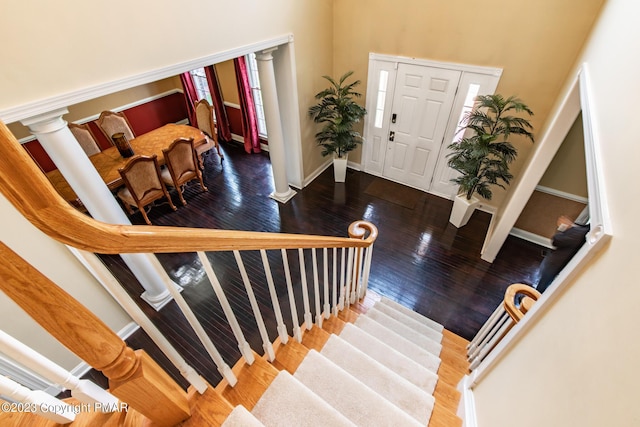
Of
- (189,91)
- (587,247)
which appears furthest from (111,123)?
(587,247)

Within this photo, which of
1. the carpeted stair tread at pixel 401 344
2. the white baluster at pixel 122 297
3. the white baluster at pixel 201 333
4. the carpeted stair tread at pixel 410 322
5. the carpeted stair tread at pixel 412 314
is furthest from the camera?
the carpeted stair tread at pixel 412 314

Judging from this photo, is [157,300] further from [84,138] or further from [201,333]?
[84,138]

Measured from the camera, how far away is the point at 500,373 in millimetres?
1425

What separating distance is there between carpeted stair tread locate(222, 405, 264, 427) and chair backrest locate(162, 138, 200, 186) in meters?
4.00

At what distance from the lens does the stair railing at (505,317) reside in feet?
5.16

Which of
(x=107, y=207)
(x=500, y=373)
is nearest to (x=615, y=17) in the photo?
(x=500, y=373)

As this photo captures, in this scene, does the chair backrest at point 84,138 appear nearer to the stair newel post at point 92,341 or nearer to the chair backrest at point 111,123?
the chair backrest at point 111,123

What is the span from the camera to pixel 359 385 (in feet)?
5.07

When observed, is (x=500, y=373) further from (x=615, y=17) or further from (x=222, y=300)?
(x=615, y=17)

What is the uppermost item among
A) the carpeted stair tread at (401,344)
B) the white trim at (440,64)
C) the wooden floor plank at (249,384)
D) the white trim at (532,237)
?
the white trim at (440,64)

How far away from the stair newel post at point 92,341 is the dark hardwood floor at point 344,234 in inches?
80.8

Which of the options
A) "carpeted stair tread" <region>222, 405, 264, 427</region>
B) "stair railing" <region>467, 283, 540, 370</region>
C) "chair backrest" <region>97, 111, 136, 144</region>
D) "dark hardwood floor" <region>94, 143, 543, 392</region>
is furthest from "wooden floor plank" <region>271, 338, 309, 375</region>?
"chair backrest" <region>97, 111, 136, 144</region>

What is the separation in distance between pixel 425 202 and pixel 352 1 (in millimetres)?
Answer: 3073

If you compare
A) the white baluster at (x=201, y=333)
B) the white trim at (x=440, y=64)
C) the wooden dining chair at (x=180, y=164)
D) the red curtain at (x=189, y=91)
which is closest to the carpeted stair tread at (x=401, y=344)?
the white baluster at (x=201, y=333)
